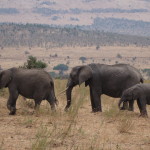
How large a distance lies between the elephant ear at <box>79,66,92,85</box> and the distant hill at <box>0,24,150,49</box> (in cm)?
13950

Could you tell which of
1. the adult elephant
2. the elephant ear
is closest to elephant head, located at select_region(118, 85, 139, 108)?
the adult elephant

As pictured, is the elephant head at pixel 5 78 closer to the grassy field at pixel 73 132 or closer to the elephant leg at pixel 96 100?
the grassy field at pixel 73 132

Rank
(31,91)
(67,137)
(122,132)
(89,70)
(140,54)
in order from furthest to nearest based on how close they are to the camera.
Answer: (140,54) < (89,70) < (31,91) < (122,132) < (67,137)

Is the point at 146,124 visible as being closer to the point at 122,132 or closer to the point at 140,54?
the point at 122,132

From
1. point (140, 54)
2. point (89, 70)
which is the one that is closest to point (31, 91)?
point (89, 70)

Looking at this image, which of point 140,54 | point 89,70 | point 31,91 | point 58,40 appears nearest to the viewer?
point 31,91

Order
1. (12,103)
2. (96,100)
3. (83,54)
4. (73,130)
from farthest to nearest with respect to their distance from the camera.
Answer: (83,54) → (96,100) → (12,103) → (73,130)

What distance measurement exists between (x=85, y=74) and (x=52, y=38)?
159446 millimetres

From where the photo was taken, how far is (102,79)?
51.2 feet

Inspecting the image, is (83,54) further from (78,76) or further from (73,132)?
(73,132)

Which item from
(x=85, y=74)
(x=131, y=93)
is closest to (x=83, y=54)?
(x=85, y=74)

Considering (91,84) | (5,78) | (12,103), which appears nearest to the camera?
(12,103)

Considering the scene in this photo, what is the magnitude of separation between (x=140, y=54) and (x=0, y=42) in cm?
4678

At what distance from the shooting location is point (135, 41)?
7160 inches
